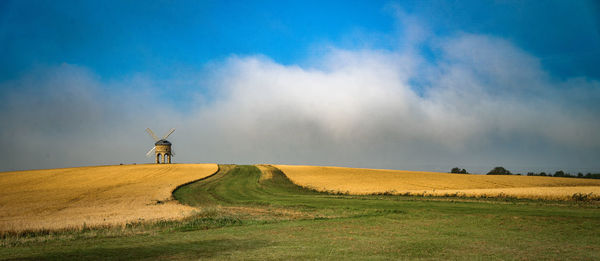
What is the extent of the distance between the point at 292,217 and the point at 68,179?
140 ft

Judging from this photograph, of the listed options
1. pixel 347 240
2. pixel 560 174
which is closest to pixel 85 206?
pixel 347 240

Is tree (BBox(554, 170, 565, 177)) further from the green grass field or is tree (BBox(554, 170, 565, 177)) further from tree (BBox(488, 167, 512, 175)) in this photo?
the green grass field

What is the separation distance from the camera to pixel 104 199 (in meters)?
31.1

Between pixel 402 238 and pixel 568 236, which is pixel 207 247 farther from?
pixel 568 236

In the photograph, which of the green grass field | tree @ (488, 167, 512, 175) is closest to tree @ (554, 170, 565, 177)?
tree @ (488, 167, 512, 175)

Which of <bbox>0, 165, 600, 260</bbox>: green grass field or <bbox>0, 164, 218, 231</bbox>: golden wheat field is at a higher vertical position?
<bbox>0, 165, 600, 260</bbox>: green grass field

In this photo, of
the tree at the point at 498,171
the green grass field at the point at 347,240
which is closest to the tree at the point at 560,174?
the tree at the point at 498,171

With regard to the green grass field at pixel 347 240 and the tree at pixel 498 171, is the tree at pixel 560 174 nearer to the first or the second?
the tree at pixel 498 171

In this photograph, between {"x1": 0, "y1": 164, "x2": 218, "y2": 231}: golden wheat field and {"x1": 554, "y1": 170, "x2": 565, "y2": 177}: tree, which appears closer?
{"x1": 0, "y1": 164, "x2": 218, "y2": 231}: golden wheat field

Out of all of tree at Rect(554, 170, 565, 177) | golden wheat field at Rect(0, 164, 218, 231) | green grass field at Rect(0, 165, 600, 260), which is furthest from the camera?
tree at Rect(554, 170, 565, 177)

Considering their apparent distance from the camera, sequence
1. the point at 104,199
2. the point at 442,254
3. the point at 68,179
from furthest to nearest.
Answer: the point at 68,179, the point at 104,199, the point at 442,254

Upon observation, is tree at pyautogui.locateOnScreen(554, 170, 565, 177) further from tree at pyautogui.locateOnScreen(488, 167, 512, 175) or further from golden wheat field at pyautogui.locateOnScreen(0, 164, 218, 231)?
golden wheat field at pyautogui.locateOnScreen(0, 164, 218, 231)

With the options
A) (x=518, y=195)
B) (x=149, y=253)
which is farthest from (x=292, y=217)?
(x=518, y=195)

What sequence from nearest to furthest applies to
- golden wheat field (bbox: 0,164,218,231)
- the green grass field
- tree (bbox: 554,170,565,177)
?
the green grass field
golden wheat field (bbox: 0,164,218,231)
tree (bbox: 554,170,565,177)
